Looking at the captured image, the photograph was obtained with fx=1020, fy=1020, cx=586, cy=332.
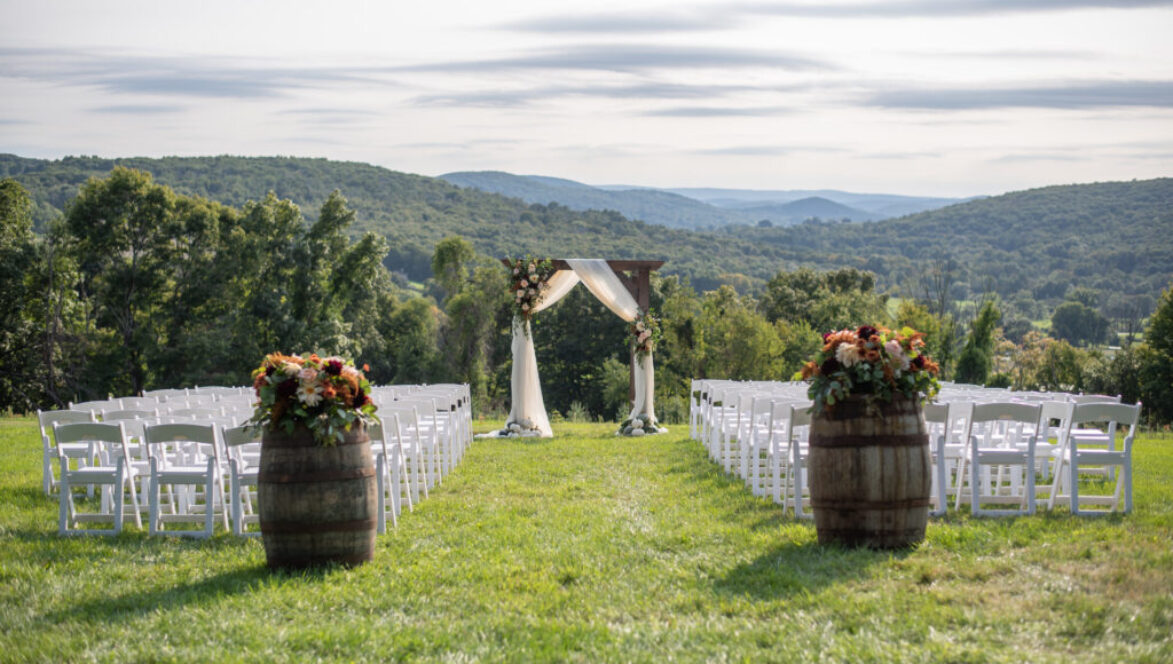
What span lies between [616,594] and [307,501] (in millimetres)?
1913

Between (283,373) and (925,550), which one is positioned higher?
(283,373)

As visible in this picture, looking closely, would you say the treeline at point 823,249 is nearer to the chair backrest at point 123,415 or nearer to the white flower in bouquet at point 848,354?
the chair backrest at point 123,415

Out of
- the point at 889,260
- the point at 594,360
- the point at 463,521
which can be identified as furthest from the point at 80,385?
the point at 889,260

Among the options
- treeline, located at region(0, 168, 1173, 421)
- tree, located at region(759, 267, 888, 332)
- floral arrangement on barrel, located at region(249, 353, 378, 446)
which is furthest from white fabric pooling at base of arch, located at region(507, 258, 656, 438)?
tree, located at region(759, 267, 888, 332)

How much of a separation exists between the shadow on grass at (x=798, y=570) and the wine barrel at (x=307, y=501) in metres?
2.22

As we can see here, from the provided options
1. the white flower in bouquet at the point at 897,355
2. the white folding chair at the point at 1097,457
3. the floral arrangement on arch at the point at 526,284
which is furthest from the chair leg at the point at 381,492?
the floral arrangement on arch at the point at 526,284

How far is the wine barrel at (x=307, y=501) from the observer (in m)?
6.01

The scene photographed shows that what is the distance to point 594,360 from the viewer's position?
43.5 m

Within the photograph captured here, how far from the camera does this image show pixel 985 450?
7.55 meters

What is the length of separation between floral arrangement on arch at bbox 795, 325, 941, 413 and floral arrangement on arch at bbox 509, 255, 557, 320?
10207 mm

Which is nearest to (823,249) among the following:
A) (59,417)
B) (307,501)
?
(59,417)

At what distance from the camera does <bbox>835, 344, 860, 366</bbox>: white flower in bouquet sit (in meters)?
6.25

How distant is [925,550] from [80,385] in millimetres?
31270

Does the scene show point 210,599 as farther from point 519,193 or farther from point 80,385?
point 519,193
